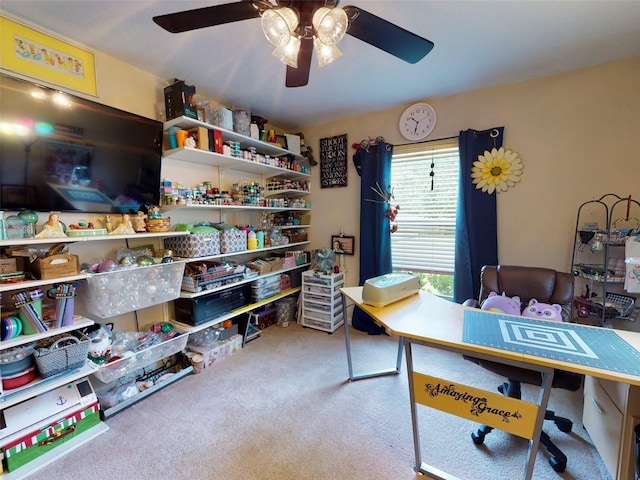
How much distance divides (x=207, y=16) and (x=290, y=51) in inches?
14.3

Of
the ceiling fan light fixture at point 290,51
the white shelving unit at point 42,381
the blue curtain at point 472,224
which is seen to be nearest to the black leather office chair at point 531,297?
the blue curtain at point 472,224

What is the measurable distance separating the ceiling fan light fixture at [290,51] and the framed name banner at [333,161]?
1.90m

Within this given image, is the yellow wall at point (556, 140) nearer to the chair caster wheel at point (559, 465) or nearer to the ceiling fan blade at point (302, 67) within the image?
the chair caster wheel at point (559, 465)

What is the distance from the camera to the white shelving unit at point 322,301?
2957 mm

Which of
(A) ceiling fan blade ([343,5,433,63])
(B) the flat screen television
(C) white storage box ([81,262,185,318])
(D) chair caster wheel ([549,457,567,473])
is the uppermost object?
(A) ceiling fan blade ([343,5,433,63])

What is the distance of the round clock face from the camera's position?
2643 mm

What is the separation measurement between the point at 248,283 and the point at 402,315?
1.72 metres

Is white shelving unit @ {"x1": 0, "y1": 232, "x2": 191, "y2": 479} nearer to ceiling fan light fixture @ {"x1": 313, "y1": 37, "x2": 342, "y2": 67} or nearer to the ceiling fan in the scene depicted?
the ceiling fan

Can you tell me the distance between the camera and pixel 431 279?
2896mm

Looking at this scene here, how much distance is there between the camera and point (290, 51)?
125cm

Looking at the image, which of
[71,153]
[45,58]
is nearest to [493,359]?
[71,153]

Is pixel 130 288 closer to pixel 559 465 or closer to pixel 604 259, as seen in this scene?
pixel 559 465

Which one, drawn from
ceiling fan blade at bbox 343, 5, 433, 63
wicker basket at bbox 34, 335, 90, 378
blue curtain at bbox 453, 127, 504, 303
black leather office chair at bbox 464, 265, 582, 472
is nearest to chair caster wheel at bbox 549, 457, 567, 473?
black leather office chair at bbox 464, 265, 582, 472

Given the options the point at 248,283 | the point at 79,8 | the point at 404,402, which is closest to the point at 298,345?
the point at 248,283
